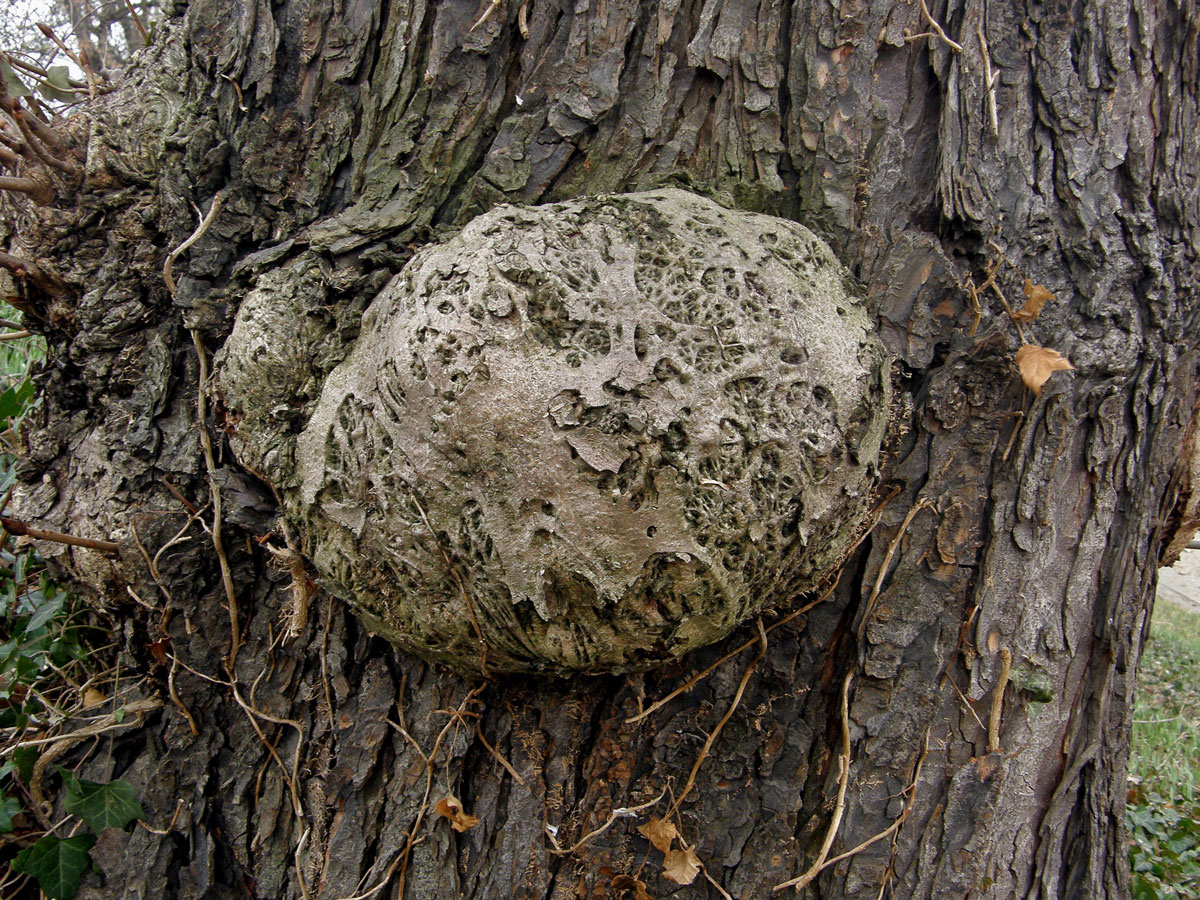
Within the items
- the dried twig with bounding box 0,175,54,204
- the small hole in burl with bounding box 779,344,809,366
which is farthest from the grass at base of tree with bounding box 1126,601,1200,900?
the dried twig with bounding box 0,175,54,204

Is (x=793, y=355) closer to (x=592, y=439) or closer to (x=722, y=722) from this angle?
(x=592, y=439)

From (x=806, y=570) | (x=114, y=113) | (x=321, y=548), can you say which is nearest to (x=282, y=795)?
(x=321, y=548)

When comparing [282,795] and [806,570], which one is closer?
[806,570]

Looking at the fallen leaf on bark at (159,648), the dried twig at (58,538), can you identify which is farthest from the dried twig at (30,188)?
the fallen leaf on bark at (159,648)

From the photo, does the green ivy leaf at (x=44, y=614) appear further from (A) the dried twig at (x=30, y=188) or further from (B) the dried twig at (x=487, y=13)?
(B) the dried twig at (x=487, y=13)

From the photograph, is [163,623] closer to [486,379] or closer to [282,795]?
[282,795]

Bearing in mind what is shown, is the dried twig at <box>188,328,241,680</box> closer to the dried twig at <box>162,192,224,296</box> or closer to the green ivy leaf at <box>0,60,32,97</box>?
the dried twig at <box>162,192,224,296</box>
